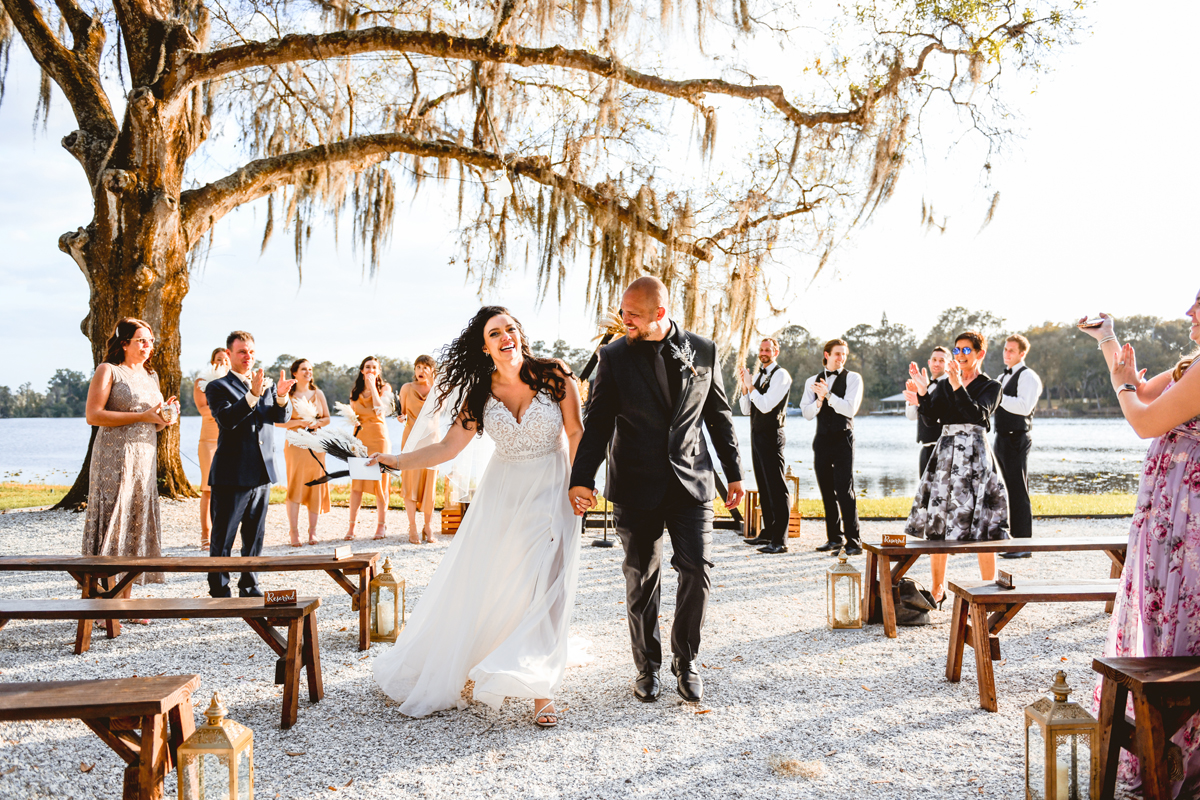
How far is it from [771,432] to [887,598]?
298 centimetres

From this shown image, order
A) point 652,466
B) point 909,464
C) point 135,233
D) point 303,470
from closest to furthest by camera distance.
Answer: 1. point 652,466
2. point 303,470
3. point 135,233
4. point 909,464

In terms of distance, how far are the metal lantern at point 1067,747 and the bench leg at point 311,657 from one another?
2.98 metres

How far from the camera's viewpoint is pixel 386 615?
4605 millimetres

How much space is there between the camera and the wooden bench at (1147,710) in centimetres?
226

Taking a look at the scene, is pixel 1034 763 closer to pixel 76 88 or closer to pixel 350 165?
pixel 350 165

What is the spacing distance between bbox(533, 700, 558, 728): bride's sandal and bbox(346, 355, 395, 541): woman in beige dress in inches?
198

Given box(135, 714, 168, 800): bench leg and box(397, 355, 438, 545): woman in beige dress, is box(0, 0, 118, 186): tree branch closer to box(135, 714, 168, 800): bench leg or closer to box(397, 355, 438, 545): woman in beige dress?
box(397, 355, 438, 545): woman in beige dress

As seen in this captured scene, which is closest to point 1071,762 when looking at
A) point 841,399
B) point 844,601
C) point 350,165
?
point 844,601

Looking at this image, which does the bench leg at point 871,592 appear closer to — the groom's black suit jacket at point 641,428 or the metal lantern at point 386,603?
the groom's black suit jacket at point 641,428

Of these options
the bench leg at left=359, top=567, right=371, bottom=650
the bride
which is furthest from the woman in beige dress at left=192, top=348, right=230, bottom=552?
the bride

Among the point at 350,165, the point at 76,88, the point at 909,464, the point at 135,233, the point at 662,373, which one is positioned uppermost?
the point at 76,88

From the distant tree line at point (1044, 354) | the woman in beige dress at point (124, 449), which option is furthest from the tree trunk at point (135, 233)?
the distant tree line at point (1044, 354)

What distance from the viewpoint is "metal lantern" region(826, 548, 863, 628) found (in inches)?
189

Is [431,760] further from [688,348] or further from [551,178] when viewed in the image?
[551,178]
